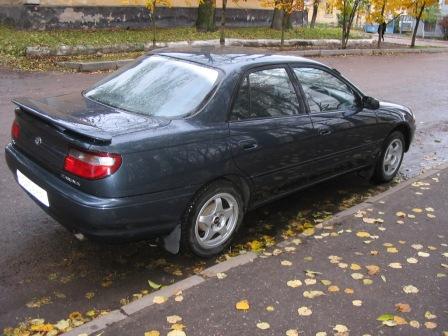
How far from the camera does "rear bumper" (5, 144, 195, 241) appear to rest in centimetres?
358

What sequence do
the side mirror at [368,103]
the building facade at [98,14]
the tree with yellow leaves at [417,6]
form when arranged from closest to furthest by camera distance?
the side mirror at [368,103] < the building facade at [98,14] < the tree with yellow leaves at [417,6]

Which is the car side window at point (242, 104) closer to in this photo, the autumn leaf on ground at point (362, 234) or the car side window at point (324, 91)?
the car side window at point (324, 91)

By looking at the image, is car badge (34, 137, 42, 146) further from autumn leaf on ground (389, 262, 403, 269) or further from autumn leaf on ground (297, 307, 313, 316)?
autumn leaf on ground (389, 262, 403, 269)

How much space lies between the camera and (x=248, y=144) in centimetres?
435

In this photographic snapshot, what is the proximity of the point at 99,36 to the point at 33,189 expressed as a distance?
573 inches

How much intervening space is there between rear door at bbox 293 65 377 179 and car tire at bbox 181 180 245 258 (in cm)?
117

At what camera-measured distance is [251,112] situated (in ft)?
Result: 14.6

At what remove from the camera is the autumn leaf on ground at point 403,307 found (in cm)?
364

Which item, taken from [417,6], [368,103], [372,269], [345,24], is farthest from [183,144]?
[417,6]

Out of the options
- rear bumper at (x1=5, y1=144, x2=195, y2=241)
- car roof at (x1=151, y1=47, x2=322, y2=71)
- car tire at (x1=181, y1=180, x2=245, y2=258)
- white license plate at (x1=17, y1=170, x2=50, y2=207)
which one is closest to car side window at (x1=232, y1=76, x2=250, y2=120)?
car roof at (x1=151, y1=47, x2=322, y2=71)

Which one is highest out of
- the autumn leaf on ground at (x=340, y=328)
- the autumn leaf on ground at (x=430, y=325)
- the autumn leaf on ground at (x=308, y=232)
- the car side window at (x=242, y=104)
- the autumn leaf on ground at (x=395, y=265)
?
the car side window at (x=242, y=104)

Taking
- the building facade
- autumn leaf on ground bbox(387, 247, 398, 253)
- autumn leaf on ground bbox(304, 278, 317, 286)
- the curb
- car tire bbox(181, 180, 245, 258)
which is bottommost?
autumn leaf on ground bbox(304, 278, 317, 286)

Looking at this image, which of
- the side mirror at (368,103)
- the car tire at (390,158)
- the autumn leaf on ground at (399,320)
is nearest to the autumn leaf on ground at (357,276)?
the autumn leaf on ground at (399,320)

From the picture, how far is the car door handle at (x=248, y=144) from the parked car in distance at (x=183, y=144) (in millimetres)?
11
